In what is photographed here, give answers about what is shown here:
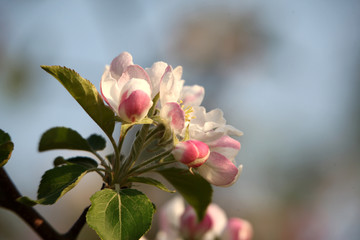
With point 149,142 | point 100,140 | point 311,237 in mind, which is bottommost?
point 311,237

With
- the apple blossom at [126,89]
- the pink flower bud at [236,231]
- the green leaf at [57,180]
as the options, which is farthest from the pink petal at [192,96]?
the pink flower bud at [236,231]

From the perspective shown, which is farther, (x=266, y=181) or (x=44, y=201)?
(x=266, y=181)

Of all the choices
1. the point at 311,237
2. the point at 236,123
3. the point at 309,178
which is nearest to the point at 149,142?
the point at 311,237

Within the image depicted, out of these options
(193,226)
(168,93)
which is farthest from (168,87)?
(193,226)

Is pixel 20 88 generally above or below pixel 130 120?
below

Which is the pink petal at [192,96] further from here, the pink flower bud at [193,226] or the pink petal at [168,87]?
the pink flower bud at [193,226]

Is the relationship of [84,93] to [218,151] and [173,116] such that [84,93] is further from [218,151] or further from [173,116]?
[218,151]

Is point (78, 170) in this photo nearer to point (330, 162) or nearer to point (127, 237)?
point (127, 237)
